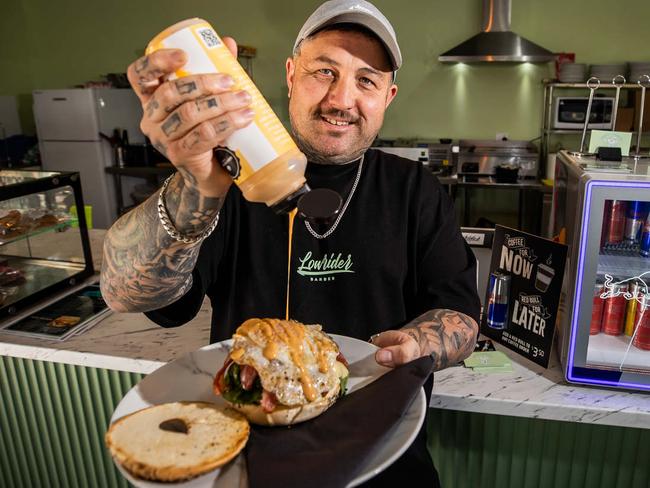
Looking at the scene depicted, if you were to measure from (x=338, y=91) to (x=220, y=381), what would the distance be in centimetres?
76

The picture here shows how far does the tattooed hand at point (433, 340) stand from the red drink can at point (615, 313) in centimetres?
42

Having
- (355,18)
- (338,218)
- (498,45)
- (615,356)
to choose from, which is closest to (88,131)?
(498,45)

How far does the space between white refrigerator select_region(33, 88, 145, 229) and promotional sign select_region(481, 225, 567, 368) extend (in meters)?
5.08

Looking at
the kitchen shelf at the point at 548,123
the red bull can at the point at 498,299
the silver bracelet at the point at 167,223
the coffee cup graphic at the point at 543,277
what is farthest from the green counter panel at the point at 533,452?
the kitchen shelf at the point at 548,123

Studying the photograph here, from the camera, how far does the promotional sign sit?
1504 millimetres

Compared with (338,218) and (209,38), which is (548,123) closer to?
(338,218)

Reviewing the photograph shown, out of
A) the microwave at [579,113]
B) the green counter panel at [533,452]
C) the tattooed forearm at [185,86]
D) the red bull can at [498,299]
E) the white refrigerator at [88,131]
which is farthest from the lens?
the white refrigerator at [88,131]

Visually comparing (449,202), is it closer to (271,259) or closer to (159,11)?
(271,259)

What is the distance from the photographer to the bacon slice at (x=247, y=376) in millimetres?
1013

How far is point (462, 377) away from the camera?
1495mm

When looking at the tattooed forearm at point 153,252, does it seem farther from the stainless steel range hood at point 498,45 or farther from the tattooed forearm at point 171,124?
the stainless steel range hood at point 498,45

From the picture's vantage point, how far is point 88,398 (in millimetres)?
1870

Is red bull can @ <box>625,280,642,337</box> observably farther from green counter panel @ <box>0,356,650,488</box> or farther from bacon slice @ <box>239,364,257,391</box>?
bacon slice @ <box>239,364,257,391</box>

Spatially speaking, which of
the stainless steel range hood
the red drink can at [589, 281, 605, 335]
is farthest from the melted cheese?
the stainless steel range hood
